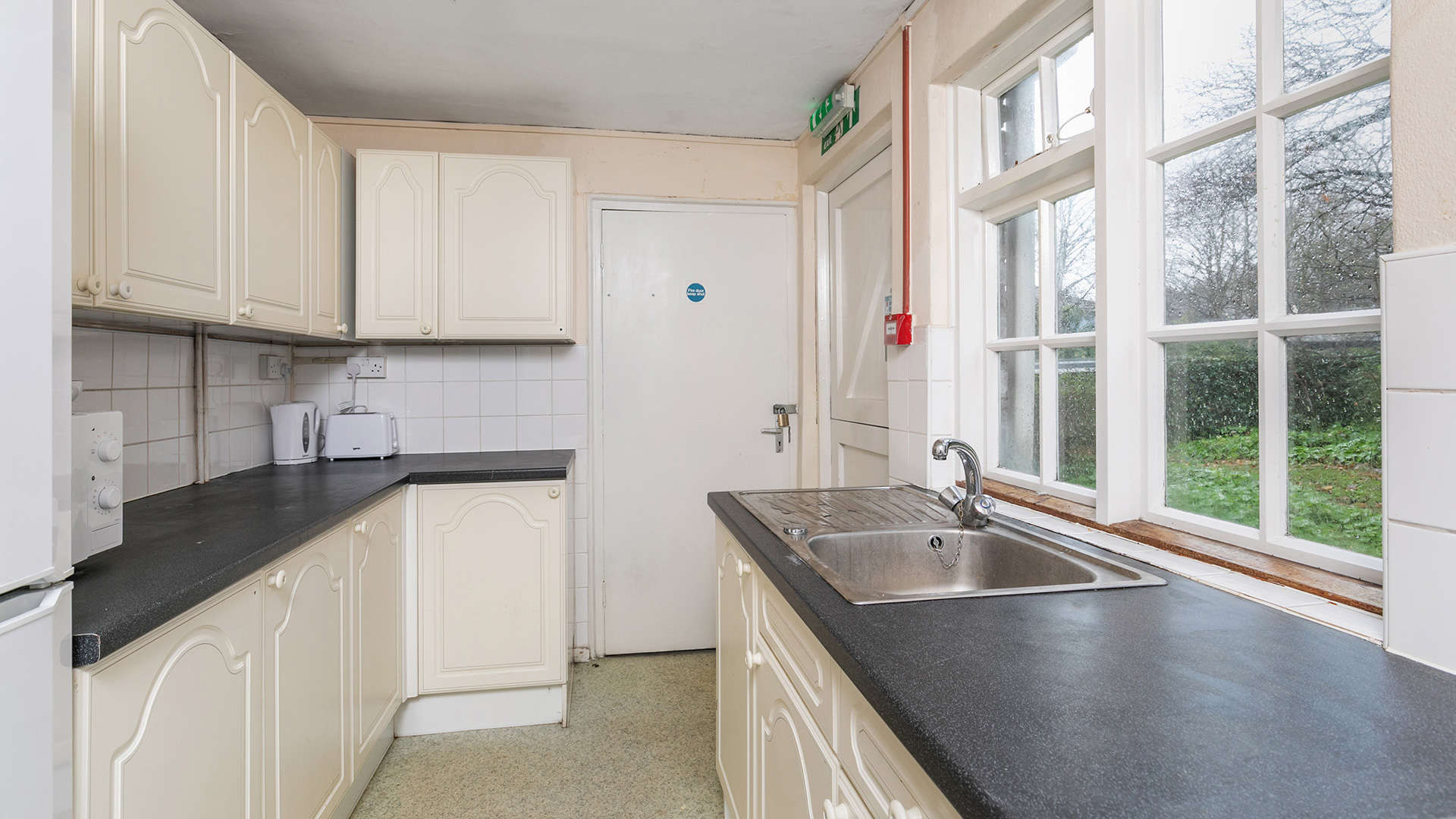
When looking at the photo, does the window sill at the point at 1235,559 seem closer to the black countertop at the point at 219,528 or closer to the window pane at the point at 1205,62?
the window pane at the point at 1205,62

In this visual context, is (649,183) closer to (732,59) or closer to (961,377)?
(732,59)

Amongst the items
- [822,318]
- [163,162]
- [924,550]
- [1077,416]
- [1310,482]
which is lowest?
[924,550]

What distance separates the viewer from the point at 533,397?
2.97 meters

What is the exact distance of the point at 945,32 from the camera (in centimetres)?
189

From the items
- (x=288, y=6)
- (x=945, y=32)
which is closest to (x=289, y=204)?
(x=288, y=6)

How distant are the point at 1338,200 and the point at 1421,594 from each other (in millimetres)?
613

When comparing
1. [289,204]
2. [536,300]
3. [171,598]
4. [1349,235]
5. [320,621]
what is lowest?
[320,621]

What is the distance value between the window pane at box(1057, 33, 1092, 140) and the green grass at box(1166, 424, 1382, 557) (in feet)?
2.49

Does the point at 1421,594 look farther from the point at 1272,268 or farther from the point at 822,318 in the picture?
the point at 822,318

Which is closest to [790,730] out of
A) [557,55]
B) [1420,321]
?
[1420,321]

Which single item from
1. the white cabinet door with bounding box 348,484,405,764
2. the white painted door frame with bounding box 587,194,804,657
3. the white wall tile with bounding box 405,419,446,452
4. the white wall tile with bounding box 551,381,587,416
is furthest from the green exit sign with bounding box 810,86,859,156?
the white cabinet door with bounding box 348,484,405,764

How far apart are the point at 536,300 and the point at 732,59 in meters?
1.12

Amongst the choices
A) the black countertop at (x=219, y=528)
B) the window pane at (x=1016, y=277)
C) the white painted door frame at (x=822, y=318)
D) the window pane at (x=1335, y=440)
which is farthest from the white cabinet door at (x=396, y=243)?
the window pane at (x=1335, y=440)

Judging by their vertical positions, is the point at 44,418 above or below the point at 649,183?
below
